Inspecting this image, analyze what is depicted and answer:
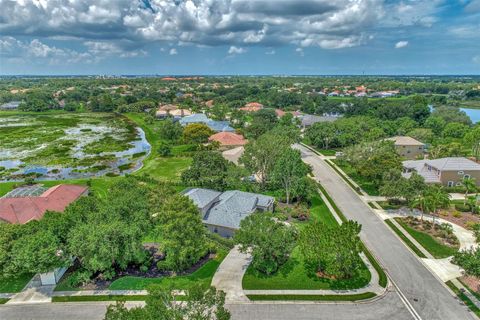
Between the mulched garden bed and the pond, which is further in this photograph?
the pond

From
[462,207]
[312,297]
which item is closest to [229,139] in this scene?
[462,207]

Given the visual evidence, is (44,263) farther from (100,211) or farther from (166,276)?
(166,276)

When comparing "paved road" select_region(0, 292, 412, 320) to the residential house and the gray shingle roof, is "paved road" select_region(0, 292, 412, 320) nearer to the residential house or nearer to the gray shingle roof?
the gray shingle roof

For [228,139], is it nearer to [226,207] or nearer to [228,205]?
[228,205]

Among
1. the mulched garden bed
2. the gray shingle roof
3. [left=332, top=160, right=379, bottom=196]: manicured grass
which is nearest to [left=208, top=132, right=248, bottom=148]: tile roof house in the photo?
[left=332, top=160, right=379, bottom=196]: manicured grass

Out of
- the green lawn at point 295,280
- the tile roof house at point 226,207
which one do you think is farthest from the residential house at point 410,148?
the green lawn at point 295,280

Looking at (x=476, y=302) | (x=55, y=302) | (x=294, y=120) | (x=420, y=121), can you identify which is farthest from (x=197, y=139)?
(x=420, y=121)
